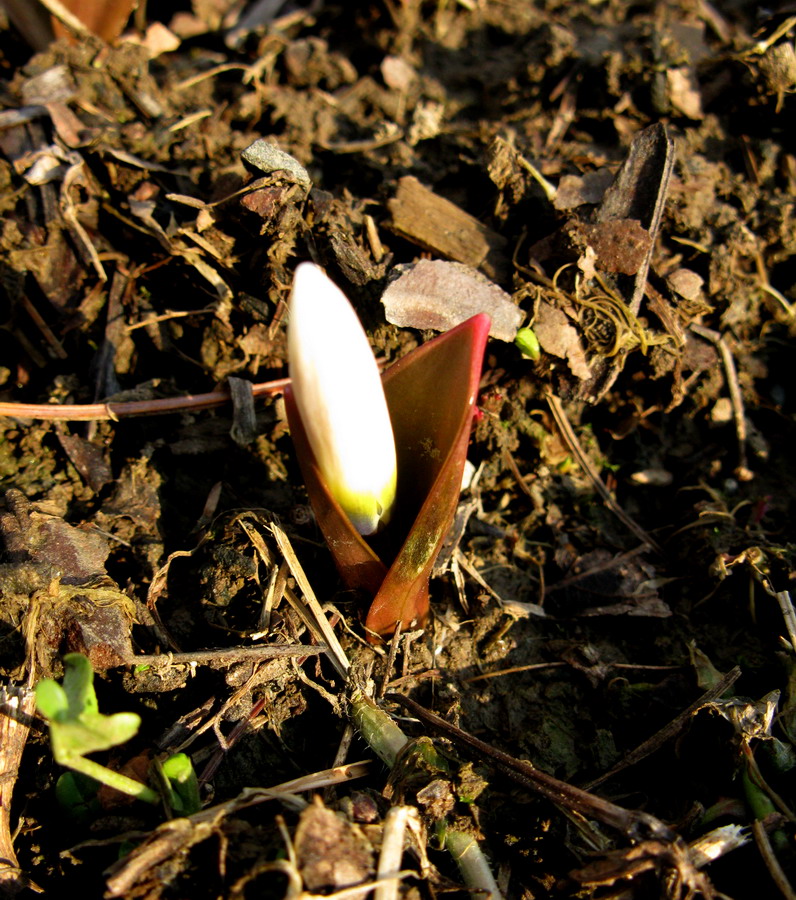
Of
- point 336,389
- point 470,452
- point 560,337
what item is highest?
point 336,389

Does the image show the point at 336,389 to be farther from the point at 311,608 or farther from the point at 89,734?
the point at 89,734

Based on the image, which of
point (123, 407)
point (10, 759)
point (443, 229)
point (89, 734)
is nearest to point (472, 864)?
point (89, 734)

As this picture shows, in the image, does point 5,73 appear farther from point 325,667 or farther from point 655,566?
point 655,566

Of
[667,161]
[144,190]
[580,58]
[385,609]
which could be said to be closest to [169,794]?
[385,609]

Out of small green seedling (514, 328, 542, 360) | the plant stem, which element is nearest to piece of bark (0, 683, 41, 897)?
the plant stem

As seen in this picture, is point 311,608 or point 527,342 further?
point 527,342

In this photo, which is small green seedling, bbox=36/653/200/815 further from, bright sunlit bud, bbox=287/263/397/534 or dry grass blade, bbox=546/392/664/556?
dry grass blade, bbox=546/392/664/556
